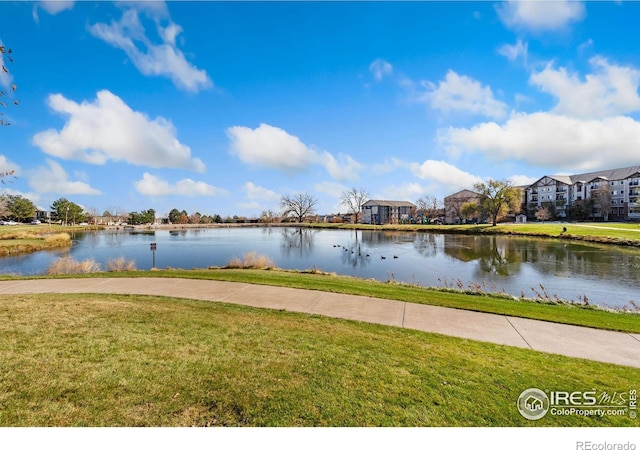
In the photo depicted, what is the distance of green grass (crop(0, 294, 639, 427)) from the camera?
2902mm

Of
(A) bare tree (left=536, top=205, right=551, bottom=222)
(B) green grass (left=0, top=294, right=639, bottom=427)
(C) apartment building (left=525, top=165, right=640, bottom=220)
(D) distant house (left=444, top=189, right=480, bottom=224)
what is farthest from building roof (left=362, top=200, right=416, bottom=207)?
(B) green grass (left=0, top=294, right=639, bottom=427)

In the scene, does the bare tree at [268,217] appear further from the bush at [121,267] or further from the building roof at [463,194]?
the bush at [121,267]

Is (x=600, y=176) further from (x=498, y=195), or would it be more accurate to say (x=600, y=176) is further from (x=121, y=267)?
(x=121, y=267)

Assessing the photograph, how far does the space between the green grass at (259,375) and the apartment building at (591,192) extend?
243 ft

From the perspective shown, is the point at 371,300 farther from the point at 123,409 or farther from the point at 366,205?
the point at 366,205

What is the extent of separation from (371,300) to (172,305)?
4.96 metres

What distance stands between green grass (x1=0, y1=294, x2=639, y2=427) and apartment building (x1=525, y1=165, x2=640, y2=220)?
2915 inches

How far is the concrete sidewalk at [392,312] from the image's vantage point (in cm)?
530

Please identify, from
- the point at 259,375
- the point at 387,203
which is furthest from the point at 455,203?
the point at 259,375

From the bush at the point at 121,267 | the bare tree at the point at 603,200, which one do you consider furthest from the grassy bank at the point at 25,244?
the bare tree at the point at 603,200

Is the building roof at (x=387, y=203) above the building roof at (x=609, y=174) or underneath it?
underneath

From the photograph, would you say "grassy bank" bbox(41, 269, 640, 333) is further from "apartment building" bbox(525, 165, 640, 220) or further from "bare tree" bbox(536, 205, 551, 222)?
"bare tree" bbox(536, 205, 551, 222)

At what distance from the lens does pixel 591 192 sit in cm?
6531
